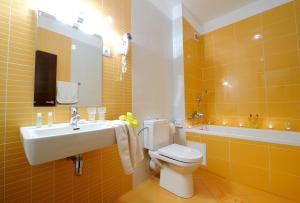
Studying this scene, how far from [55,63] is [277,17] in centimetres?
301

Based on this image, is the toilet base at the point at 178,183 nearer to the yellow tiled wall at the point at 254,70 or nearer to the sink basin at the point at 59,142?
the sink basin at the point at 59,142

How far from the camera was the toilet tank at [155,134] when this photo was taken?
178cm

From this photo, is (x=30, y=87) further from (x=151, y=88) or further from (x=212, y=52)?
(x=212, y=52)

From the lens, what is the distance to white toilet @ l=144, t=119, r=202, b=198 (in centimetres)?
146

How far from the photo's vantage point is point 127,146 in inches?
43.5

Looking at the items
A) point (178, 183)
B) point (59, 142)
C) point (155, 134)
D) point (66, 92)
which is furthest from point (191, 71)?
point (59, 142)

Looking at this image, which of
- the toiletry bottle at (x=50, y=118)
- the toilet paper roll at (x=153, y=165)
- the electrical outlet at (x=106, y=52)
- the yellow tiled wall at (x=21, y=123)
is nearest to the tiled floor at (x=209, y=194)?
the toilet paper roll at (x=153, y=165)

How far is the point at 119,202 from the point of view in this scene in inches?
57.5

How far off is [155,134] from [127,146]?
735 millimetres

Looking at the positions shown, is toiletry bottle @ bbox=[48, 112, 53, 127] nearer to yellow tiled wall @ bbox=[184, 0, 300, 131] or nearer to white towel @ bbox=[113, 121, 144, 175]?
white towel @ bbox=[113, 121, 144, 175]

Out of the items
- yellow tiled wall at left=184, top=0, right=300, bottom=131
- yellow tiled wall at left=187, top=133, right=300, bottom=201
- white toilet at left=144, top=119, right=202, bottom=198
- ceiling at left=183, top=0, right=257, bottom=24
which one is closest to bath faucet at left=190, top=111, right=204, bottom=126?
yellow tiled wall at left=184, top=0, right=300, bottom=131

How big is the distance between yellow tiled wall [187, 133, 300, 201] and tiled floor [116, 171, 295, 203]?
9 cm

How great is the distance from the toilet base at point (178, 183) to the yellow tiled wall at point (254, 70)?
1.08 m

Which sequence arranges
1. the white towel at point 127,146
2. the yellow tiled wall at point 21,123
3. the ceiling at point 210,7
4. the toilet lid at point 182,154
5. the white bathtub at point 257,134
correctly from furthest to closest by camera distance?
the ceiling at point 210,7, the white bathtub at point 257,134, the toilet lid at point 182,154, the white towel at point 127,146, the yellow tiled wall at point 21,123
